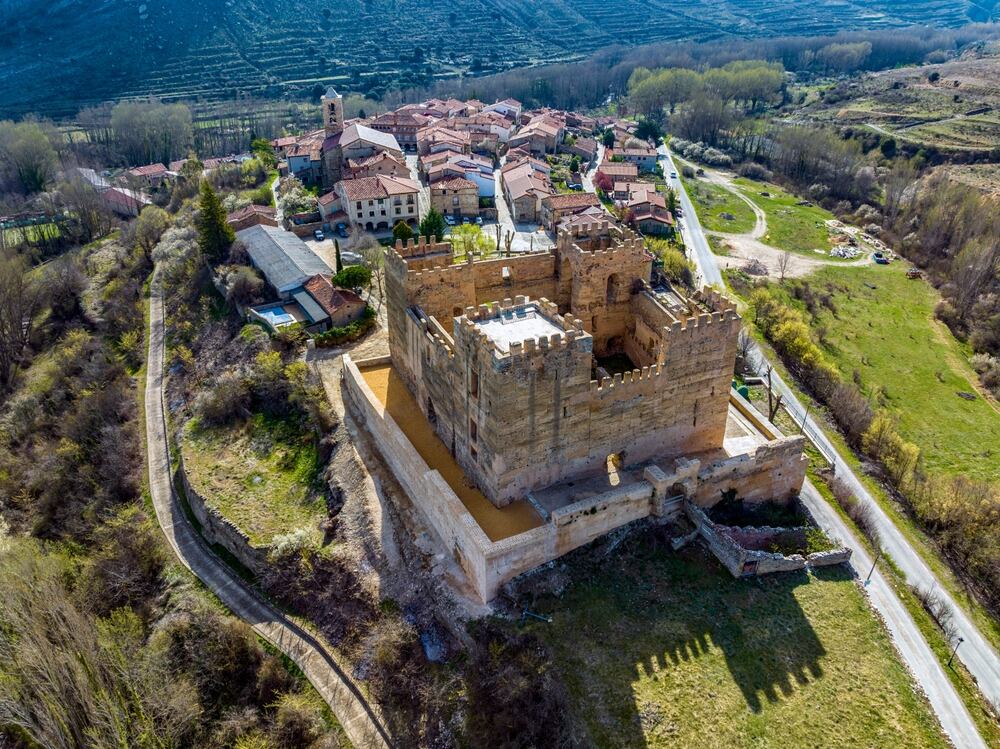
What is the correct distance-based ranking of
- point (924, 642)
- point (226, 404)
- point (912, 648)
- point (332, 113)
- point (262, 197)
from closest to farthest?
point (912, 648) → point (924, 642) → point (226, 404) → point (262, 197) → point (332, 113)

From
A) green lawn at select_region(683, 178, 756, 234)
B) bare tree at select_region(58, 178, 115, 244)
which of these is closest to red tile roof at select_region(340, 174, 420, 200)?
bare tree at select_region(58, 178, 115, 244)

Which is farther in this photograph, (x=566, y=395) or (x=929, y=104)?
(x=929, y=104)

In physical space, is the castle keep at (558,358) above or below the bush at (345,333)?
above

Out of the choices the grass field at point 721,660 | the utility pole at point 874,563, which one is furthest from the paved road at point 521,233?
the grass field at point 721,660

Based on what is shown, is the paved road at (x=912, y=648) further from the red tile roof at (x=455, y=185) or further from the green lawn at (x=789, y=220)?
the green lawn at (x=789, y=220)

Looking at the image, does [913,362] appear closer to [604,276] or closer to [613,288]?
[613,288]

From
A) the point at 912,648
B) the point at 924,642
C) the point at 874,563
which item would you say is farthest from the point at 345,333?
the point at 924,642

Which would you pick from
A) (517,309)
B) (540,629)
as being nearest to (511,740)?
(540,629)

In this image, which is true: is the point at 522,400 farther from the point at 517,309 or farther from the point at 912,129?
the point at 912,129
